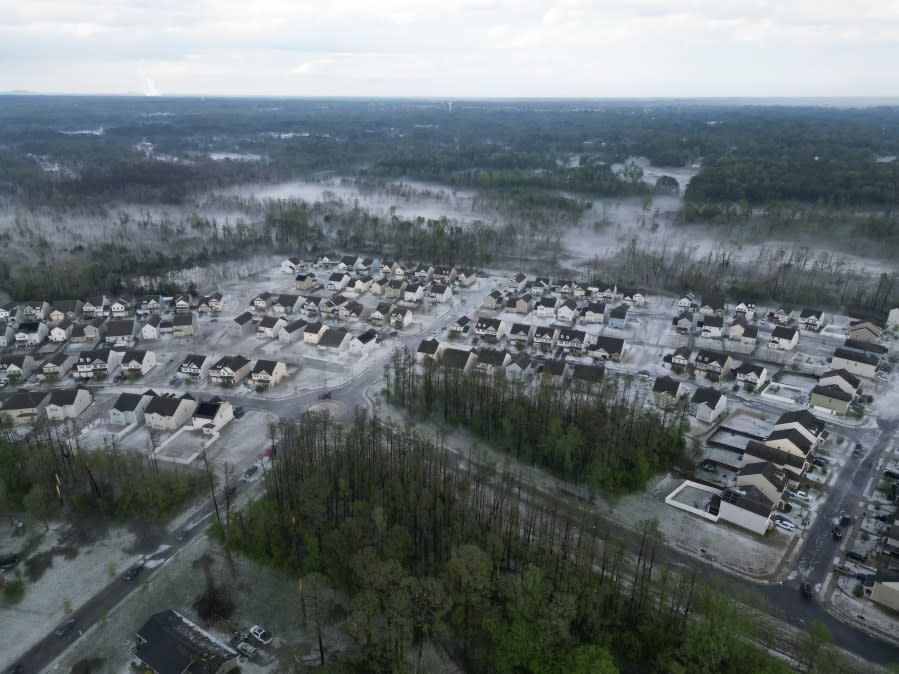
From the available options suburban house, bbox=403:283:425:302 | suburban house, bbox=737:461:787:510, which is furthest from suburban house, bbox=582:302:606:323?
suburban house, bbox=737:461:787:510

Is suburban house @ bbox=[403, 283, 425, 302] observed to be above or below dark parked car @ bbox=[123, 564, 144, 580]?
above

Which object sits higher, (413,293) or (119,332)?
(413,293)

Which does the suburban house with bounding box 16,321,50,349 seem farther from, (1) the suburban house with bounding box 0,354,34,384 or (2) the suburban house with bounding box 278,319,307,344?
(2) the suburban house with bounding box 278,319,307,344

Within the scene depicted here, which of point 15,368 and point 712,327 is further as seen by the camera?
point 712,327

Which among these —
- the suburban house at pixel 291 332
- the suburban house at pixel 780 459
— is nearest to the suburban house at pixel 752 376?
the suburban house at pixel 780 459

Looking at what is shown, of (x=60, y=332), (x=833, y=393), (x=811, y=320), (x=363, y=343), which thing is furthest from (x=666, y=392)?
(x=60, y=332)

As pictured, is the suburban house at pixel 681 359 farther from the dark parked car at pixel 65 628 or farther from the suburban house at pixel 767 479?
the dark parked car at pixel 65 628

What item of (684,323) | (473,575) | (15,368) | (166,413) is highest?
(473,575)

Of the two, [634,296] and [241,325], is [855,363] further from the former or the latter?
[241,325]
